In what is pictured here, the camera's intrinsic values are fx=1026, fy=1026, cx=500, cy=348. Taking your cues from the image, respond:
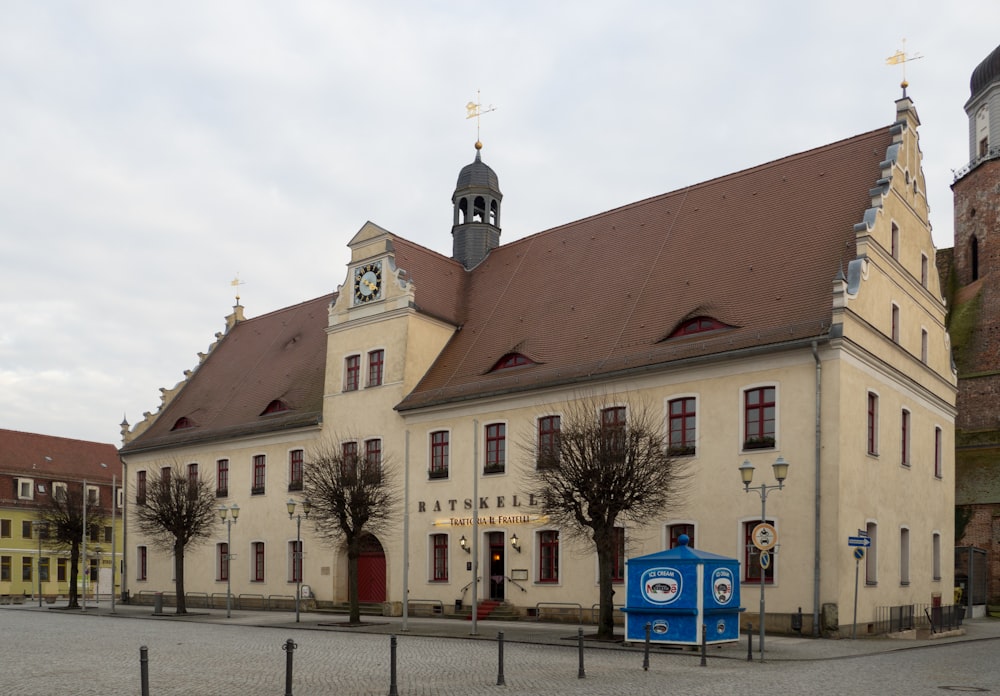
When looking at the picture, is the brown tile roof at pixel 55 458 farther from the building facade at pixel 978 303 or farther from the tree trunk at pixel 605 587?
the building facade at pixel 978 303

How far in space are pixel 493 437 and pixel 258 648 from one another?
42.8ft

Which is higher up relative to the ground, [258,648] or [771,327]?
[771,327]

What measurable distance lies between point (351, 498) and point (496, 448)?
5.00 meters

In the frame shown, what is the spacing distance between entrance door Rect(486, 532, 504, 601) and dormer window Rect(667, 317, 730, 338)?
9.06 metres

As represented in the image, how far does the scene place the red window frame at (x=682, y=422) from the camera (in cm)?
2884

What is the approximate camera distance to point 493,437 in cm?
3381

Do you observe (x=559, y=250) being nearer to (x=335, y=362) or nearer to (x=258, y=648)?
(x=335, y=362)

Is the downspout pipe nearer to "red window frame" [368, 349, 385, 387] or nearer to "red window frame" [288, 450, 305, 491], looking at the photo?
"red window frame" [368, 349, 385, 387]

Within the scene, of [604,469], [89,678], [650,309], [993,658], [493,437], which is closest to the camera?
[89,678]

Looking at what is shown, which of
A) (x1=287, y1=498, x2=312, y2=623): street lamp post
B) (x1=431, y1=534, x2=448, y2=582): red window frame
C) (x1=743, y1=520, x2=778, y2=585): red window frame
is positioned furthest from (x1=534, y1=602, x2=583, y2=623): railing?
(x1=287, y1=498, x2=312, y2=623): street lamp post

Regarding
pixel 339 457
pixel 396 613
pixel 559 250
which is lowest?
pixel 396 613

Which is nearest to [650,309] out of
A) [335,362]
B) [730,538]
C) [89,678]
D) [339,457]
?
[730,538]

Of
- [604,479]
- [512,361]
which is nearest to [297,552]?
[512,361]

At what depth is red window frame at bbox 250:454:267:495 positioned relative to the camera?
42469mm
